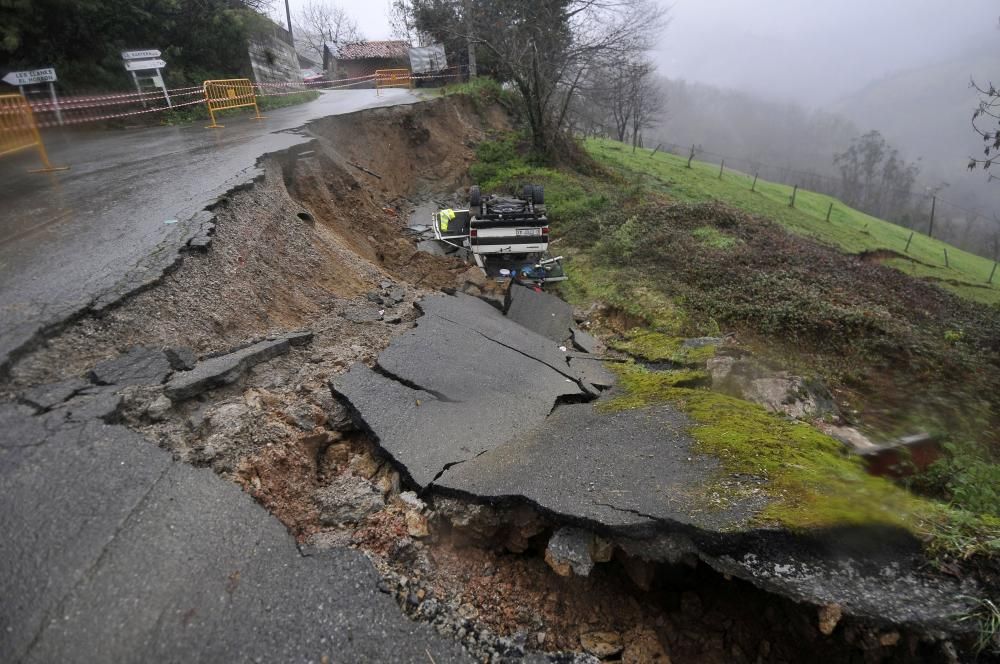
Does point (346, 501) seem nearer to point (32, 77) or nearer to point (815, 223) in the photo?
point (32, 77)

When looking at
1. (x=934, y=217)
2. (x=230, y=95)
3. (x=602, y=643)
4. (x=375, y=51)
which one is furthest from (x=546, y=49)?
(x=934, y=217)

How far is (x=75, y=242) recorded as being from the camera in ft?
17.0

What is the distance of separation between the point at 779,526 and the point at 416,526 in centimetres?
201

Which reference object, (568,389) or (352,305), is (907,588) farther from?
(352,305)

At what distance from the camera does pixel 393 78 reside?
29984 mm

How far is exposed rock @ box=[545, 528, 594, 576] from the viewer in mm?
2814

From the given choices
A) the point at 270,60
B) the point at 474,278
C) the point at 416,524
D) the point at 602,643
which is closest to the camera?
the point at 602,643

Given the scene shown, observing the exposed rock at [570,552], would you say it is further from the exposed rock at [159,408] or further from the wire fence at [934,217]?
the wire fence at [934,217]

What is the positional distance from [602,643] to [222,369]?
315 centimetres

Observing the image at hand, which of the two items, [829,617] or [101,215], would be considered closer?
[829,617]

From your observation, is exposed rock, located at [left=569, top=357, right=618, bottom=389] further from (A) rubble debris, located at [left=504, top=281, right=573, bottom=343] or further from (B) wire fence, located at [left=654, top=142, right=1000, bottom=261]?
(B) wire fence, located at [left=654, top=142, right=1000, bottom=261]

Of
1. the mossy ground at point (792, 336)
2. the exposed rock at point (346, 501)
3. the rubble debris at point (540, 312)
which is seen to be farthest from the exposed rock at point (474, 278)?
the exposed rock at point (346, 501)

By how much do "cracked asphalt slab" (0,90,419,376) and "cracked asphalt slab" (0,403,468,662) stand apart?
1229mm

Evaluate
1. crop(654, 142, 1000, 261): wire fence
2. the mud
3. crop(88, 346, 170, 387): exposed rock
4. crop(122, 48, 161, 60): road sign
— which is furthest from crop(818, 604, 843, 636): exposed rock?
crop(654, 142, 1000, 261): wire fence
